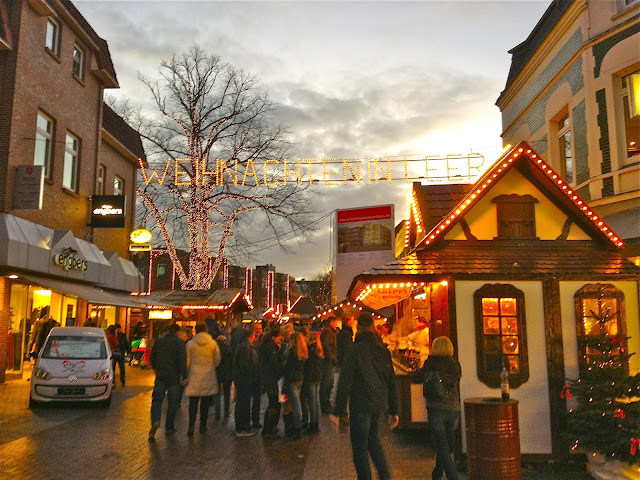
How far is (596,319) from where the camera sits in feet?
29.5

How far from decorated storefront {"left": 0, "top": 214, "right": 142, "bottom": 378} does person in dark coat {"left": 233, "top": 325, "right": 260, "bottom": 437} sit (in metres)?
7.96

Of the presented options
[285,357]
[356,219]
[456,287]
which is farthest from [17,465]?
[356,219]

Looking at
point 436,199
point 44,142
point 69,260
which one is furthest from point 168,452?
point 44,142

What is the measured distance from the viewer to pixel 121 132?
87.1ft

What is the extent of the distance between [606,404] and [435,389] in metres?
2.43

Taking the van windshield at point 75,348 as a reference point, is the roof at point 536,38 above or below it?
above

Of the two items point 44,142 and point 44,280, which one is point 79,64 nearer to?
point 44,142

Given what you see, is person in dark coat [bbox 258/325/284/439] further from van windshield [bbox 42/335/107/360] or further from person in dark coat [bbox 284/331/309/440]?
van windshield [bbox 42/335/107/360]

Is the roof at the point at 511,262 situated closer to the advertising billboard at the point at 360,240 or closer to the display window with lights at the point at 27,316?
the display window with lights at the point at 27,316

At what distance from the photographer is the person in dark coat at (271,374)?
10281 millimetres

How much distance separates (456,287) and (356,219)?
76.0 ft

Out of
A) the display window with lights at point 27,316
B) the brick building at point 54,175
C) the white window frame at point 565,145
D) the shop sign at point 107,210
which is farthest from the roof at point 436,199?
the shop sign at point 107,210

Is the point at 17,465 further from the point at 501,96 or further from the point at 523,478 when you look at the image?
the point at 501,96

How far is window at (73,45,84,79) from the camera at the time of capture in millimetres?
21036
